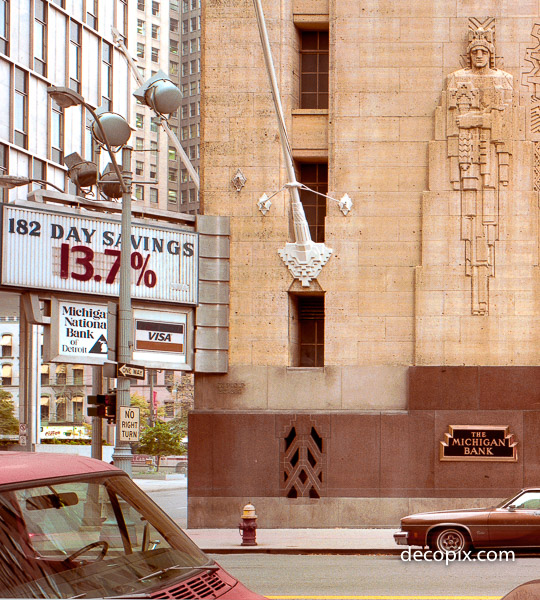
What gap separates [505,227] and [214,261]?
25.0 ft

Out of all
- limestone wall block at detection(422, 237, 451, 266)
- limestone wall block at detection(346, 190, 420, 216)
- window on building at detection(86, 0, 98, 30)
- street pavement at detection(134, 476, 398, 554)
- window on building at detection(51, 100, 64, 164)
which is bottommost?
street pavement at detection(134, 476, 398, 554)

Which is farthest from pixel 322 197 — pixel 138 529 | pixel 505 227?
pixel 138 529

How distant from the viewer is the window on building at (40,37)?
209 feet

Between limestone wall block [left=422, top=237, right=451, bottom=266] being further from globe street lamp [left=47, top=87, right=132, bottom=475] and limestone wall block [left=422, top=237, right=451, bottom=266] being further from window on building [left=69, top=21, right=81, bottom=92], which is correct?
window on building [left=69, top=21, right=81, bottom=92]

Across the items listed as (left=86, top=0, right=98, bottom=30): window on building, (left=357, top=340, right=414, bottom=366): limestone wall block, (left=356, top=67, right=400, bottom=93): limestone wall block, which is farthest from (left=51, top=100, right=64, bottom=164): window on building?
(left=357, top=340, right=414, bottom=366): limestone wall block

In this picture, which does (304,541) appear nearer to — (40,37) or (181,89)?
(40,37)

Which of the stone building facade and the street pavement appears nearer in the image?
the street pavement

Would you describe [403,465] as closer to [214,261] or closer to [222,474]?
Result: [222,474]

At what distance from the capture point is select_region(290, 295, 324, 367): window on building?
28.9m

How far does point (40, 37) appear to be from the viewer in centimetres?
6425

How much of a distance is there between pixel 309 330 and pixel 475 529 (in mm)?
11399

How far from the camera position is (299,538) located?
2438cm

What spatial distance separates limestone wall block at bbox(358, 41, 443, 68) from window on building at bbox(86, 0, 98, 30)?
47.0 m

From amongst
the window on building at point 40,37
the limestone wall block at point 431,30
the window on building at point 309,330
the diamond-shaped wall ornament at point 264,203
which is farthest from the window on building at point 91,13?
the window on building at point 309,330
